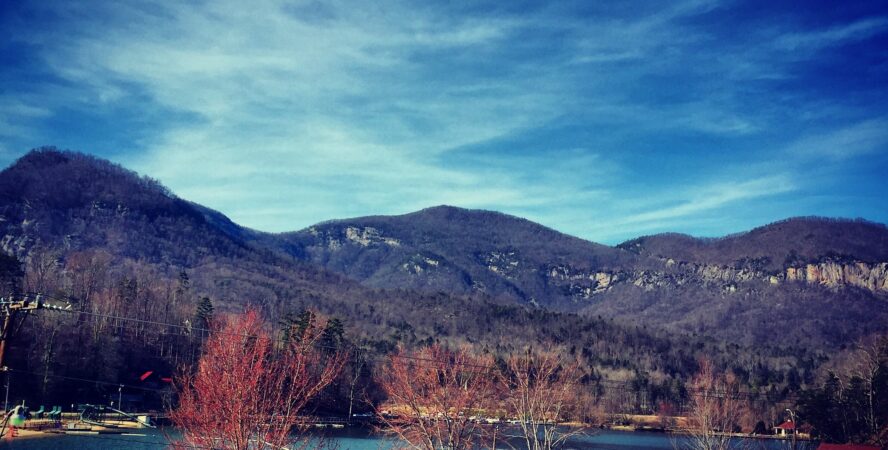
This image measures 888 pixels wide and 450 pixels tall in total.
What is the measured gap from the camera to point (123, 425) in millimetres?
62375

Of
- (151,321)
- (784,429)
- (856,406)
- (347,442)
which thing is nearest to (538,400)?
(347,442)

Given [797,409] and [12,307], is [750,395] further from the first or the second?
[12,307]

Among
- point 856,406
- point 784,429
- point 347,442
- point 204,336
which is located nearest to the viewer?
point 347,442

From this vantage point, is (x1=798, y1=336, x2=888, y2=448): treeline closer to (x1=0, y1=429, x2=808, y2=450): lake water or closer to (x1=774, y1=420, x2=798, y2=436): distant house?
(x1=0, y1=429, x2=808, y2=450): lake water

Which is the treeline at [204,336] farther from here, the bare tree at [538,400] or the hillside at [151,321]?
the bare tree at [538,400]

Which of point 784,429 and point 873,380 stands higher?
point 873,380

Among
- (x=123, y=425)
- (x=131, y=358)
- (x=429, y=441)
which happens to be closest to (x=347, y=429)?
(x=123, y=425)

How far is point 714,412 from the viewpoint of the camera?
71.9 meters

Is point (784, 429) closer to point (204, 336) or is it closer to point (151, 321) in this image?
point (204, 336)

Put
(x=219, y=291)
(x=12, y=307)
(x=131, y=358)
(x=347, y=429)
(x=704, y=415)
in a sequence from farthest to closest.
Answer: (x=219, y=291) < (x=131, y=358) < (x=347, y=429) < (x=704, y=415) < (x=12, y=307)

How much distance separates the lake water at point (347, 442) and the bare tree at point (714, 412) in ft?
6.94

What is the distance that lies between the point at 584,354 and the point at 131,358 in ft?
319

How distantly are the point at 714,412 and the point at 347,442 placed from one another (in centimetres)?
3529

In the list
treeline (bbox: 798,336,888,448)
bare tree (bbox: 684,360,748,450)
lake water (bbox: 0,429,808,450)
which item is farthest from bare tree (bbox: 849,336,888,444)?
bare tree (bbox: 684,360,748,450)
